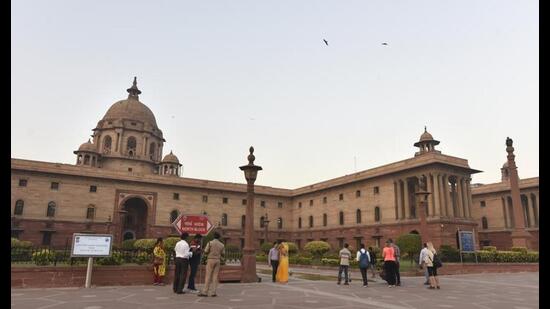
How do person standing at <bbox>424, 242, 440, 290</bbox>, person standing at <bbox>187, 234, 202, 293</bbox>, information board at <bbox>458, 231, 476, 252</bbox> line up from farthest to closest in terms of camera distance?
information board at <bbox>458, 231, 476, 252</bbox>, person standing at <bbox>424, 242, 440, 290</bbox>, person standing at <bbox>187, 234, 202, 293</bbox>

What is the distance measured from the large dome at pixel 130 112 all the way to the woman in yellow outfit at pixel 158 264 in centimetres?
4709

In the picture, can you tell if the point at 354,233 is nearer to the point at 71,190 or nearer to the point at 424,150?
the point at 424,150

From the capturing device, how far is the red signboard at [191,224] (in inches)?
539

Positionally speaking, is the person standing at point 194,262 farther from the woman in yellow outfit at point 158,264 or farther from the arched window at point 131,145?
the arched window at point 131,145

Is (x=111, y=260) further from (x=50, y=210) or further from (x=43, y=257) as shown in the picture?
(x=50, y=210)

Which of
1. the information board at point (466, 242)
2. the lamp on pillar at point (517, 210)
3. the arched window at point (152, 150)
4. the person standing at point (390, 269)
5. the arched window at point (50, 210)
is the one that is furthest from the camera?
the arched window at point (152, 150)

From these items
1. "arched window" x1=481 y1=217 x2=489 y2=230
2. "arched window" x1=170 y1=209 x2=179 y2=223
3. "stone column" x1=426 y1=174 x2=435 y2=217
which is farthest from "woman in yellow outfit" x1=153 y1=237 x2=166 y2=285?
"arched window" x1=481 y1=217 x2=489 y2=230

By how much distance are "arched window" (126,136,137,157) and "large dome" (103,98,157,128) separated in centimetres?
319

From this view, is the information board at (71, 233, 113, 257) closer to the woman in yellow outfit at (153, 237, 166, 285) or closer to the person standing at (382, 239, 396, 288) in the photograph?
the woman in yellow outfit at (153, 237, 166, 285)

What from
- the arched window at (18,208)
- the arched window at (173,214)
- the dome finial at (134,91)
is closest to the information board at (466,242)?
the arched window at (173,214)

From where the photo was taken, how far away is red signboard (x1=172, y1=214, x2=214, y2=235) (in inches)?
539

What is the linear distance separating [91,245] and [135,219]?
120 ft

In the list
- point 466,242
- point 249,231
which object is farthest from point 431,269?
point 466,242
